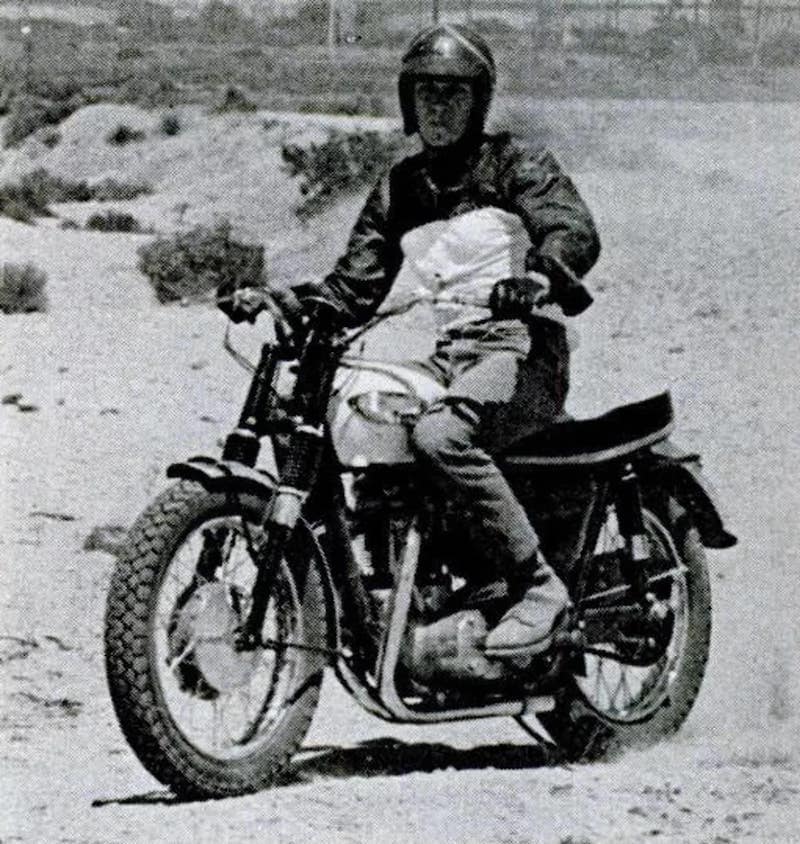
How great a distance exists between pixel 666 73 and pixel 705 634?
104ft

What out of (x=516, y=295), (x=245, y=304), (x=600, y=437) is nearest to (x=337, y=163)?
(x=600, y=437)

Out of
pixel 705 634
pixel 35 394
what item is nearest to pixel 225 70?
pixel 35 394

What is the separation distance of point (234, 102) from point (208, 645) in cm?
3475

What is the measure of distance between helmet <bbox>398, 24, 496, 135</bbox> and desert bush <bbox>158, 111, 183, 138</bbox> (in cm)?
3044

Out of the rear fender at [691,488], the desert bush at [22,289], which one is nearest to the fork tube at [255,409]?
the rear fender at [691,488]

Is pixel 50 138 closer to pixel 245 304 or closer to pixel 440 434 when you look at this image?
pixel 245 304

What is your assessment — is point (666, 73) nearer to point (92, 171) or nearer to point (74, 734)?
point (92, 171)

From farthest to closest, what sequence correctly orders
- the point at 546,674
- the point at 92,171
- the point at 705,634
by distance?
the point at 92,171 < the point at 705,634 < the point at 546,674

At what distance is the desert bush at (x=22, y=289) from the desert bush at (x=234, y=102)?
2109cm

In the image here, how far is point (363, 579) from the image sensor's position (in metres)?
6.15

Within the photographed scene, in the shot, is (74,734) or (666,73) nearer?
(74,734)

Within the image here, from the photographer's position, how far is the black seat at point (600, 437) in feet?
21.1

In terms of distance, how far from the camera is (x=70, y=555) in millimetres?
9047

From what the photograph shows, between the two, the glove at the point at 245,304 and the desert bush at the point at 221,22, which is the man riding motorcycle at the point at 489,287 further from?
the desert bush at the point at 221,22
